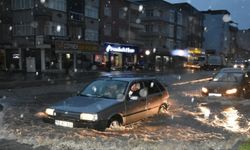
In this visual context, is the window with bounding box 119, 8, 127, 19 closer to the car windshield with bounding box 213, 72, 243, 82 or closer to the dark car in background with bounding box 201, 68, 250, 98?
the dark car in background with bounding box 201, 68, 250, 98

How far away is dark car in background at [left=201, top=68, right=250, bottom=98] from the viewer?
17125 mm

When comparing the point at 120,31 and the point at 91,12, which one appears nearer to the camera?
the point at 91,12

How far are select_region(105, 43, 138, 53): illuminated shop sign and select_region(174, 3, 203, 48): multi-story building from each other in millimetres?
24845

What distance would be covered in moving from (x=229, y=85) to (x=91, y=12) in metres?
40.4

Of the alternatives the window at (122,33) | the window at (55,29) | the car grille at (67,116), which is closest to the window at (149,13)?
the window at (122,33)

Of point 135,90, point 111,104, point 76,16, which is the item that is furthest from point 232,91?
point 76,16

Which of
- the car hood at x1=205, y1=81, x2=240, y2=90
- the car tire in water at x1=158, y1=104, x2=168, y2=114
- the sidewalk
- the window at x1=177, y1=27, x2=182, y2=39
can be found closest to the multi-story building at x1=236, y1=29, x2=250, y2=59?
the window at x1=177, y1=27, x2=182, y2=39

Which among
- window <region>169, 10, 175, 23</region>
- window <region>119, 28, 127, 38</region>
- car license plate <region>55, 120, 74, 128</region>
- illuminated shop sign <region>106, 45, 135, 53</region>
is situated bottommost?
car license plate <region>55, 120, 74, 128</region>

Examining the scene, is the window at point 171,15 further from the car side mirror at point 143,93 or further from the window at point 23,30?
the car side mirror at point 143,93

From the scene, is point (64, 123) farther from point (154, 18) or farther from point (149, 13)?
point (149, 13)

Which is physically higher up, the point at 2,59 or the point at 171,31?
the point at 171,31

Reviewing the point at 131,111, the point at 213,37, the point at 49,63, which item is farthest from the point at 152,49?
the point at 131,111

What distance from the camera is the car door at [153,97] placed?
1161 centimetres

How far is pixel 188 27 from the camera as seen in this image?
96.3m
